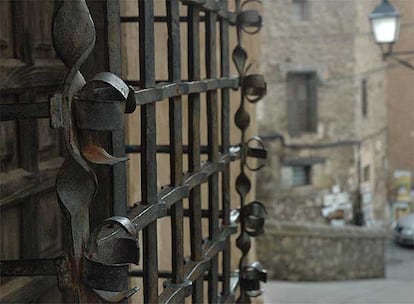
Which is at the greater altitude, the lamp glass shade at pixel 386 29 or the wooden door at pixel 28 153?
the lamp glass shade at pixel 386 29

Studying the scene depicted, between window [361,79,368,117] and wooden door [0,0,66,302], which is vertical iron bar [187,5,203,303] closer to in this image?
wooden door [0,0,66,302]

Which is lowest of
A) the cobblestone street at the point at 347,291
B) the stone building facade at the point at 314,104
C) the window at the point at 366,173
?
the cobblestone street at the point at 347,291

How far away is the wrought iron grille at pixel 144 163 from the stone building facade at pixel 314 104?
39.9 feet

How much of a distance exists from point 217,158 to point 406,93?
51.4 feet

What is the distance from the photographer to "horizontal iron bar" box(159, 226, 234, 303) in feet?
4.88

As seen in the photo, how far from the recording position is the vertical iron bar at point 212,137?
179cm

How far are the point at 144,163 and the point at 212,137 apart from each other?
1.66ft

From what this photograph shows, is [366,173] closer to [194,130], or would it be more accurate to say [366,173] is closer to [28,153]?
[194,130]

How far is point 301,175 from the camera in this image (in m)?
14.8

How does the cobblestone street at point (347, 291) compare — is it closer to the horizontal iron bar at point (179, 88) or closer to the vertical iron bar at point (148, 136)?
the horizontal iron bar at point (179, 88)

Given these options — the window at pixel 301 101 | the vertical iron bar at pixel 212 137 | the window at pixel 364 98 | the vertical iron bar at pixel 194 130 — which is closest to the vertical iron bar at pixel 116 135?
the vertical iron bar at pixel 194 130

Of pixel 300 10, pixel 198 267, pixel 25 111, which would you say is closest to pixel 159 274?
pixel 198 267

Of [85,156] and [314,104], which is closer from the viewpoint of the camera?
[85,156]

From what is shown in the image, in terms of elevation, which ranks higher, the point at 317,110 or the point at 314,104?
the point at 314,104
